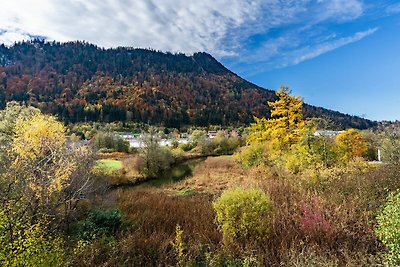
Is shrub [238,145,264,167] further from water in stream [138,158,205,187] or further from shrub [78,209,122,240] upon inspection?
shrub [78,209,122,240]

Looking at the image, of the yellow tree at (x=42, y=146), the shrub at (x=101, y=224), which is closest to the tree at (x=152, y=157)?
the shrub at (x=101, y=224)

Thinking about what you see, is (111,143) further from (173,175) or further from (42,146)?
(42,146)

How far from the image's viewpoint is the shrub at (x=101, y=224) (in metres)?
8.90

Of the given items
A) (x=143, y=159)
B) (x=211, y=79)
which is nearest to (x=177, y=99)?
(x=211, y=79)

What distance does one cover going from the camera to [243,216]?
24.2 ft

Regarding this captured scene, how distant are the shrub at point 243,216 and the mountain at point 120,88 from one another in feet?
212

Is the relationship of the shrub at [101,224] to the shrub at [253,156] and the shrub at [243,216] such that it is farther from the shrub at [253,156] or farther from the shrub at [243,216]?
the shrub at [253,156]

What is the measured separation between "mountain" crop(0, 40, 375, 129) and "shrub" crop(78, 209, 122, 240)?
64951 mm

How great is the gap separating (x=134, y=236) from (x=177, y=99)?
107 metres

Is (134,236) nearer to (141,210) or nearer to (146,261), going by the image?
(146,261)

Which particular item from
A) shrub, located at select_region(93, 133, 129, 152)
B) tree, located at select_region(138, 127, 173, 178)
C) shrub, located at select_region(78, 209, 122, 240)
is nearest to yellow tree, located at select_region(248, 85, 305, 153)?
tree, located at select_region(138, 127, 173, 178)

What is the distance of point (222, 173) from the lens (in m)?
28.4

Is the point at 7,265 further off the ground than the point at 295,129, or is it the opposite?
the point at 295,129

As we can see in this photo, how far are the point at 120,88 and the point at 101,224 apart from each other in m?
103
